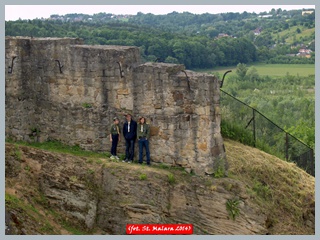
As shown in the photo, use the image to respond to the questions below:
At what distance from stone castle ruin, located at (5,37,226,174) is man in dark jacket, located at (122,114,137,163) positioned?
0.27 metres

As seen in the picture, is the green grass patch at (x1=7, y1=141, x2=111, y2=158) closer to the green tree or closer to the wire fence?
the wire fence

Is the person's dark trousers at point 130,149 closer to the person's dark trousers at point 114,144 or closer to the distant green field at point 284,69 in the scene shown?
the person's dark trousers at point 114,144

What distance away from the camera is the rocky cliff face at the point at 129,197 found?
20.3 m

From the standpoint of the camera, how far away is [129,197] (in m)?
20.4

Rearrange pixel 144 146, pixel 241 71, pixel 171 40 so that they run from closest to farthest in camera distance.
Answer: pixel 144 146
pixel 171 40
pixel 241 71

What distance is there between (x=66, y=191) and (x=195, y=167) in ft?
11.8

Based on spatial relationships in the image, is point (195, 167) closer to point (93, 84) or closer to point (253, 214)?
point (253, 214)

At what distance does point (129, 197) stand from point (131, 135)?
179 cm

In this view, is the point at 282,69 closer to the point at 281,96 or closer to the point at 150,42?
the point at 281,96

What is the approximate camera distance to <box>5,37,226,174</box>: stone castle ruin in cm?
2042

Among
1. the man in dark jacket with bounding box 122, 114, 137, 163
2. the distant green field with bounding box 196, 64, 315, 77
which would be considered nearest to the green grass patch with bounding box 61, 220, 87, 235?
the man in dark jacket with bounding box 122, 114, 137, 163

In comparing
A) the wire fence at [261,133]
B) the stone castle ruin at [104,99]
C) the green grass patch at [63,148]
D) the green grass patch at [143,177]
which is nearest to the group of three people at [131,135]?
the stone castle ruin at [104,99]

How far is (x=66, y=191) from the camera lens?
20.7 m

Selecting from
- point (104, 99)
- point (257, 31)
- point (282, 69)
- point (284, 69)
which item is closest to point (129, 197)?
point (104, 99)
